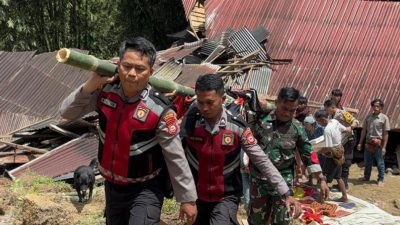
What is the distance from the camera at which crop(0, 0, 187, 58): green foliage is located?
63.3 feet

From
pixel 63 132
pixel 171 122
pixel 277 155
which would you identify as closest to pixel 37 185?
pixel 63 132

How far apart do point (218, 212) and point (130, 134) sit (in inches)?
40.2

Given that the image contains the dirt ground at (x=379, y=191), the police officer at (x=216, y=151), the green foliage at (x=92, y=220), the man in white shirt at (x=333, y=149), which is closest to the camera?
the police officer at (x=216, y=151)

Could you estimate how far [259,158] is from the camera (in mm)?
3883

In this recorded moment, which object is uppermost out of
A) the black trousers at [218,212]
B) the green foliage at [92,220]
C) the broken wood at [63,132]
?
the black trousers at [218,212]

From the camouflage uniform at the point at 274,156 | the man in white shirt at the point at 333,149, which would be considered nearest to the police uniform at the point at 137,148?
the camouflage uniform at the point at 274,156

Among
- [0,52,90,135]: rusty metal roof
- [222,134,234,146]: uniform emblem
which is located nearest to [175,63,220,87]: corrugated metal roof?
[0,52,90,135]: rusty metal roof

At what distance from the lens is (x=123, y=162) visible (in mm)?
3217

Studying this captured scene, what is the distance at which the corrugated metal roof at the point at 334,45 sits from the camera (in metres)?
10.7

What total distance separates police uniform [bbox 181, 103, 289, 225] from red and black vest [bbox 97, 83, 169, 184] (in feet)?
1.80

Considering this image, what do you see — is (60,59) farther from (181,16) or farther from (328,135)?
(181,16)

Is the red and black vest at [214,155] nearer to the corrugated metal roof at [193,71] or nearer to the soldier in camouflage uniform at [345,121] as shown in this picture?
the soldier in camouflage uniform at [345,121]

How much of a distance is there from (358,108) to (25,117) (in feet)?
20.3

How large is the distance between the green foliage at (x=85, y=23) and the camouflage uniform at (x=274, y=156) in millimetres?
15124
